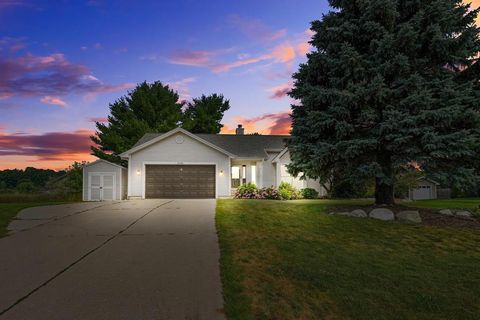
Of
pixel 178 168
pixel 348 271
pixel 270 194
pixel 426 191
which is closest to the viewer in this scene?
pixel 348 271

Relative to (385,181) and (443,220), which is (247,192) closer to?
(385,181)

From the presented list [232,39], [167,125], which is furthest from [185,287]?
[167,125]

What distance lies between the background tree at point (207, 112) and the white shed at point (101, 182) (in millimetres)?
21700

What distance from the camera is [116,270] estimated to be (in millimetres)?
6082

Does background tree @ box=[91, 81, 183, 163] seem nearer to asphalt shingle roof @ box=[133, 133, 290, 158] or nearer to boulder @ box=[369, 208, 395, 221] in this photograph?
asphalt shingle roof @ box=[133, 133, 290, 158]

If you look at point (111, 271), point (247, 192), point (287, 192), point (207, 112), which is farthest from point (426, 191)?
point (111, 271)

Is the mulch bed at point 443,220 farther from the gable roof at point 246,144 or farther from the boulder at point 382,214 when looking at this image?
the gable roof at point 246,144

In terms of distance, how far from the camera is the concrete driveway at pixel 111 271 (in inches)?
175

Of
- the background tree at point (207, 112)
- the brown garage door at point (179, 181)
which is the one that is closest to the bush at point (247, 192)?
the brown garage door at point (179, 181)

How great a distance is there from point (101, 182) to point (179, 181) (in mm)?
6288

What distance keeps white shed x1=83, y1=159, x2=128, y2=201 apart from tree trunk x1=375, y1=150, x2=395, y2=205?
57.9 feet

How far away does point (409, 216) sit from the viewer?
39.7 feet

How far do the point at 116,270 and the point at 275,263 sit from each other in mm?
3125

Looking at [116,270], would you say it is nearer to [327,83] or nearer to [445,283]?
[445,283]
